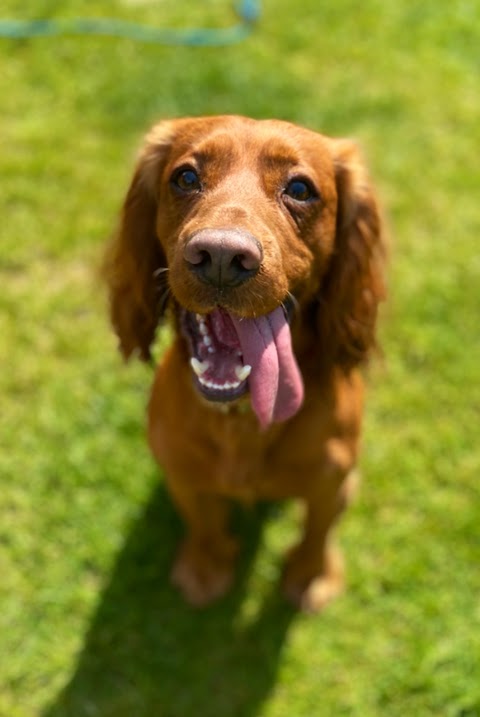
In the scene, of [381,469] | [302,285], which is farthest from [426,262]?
[302,285]

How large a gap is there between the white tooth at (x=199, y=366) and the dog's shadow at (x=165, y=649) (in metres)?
1.66

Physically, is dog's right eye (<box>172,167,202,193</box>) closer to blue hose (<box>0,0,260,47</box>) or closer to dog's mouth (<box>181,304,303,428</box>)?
dog's mouth (<box>181,304,303,428</box>)

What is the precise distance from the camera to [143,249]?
2.84 m

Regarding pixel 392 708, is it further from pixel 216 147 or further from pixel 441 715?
pixel 216 147

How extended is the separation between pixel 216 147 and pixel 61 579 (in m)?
2.32

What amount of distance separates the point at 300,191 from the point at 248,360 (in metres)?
0.61

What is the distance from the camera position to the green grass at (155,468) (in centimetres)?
350

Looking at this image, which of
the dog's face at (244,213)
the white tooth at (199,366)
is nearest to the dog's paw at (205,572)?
the white tooth at (199,366)

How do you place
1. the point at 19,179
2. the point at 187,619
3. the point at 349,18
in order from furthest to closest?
the point at 349,18
the point at 19,179
the point at 187,619

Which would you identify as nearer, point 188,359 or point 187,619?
point 188,359

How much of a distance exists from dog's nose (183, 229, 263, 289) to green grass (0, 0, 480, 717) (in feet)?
5.74

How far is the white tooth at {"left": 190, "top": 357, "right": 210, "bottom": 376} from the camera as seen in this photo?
243 centimetres

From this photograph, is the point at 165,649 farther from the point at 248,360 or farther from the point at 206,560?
the point at 248,360

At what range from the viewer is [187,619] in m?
3.65
